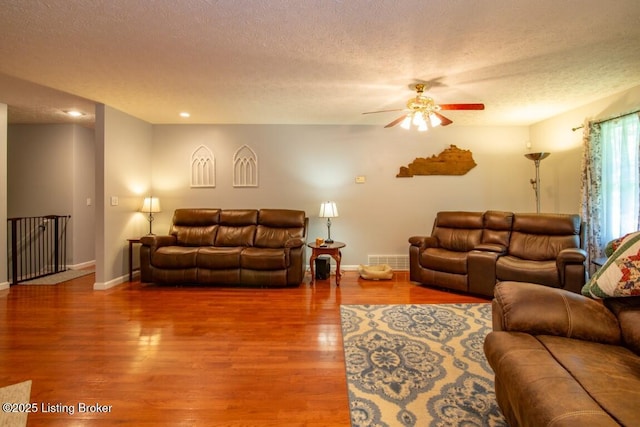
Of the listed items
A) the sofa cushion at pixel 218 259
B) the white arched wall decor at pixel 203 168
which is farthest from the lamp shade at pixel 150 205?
the sofa cushion at pixel 218 259

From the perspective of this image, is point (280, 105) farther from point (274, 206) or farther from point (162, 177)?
point (162, 177)

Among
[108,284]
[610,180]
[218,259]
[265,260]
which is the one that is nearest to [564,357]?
[265,260]

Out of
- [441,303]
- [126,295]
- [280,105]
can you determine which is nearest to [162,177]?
[126,295]

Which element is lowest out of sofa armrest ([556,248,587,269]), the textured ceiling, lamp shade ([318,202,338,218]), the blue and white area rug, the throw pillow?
the blue and white area rug

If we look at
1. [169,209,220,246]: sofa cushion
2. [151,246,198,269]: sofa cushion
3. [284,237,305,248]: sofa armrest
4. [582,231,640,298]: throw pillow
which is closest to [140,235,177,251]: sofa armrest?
[151,246,198,269]: sofa cushion

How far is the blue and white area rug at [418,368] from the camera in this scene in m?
1.60

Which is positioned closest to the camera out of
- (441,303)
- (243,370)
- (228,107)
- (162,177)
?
(243,370)

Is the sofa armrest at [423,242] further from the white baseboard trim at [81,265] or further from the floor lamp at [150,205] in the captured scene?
the white baseboard trim at [81,265]

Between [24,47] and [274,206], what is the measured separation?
330 cm

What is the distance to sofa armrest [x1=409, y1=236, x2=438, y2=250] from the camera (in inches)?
166

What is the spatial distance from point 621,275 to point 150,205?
5.10 m

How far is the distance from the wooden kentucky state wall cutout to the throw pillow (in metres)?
3.51

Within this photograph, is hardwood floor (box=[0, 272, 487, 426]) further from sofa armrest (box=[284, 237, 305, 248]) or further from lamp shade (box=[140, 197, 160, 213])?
lamp shade (box=[140, 197, 160, 213])

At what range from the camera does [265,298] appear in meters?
3.60
